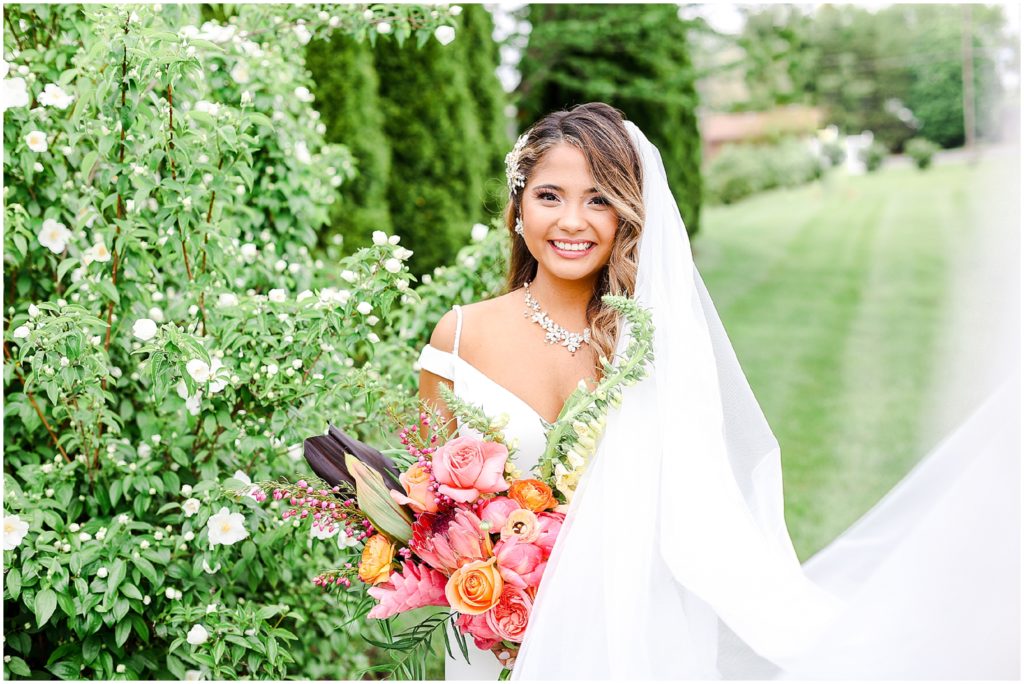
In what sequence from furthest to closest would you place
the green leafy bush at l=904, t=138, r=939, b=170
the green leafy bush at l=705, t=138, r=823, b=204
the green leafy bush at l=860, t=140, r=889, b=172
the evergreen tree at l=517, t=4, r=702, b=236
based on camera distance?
the green leafy bush at l=705, t=138, r=823, b=204, the green leafy bush at l=860, t=140, r=889, b=172, the green leafy bush at l=904, t=138, r=939, b=170, the evergreen tree at l=517, t=4, r=702, b=236

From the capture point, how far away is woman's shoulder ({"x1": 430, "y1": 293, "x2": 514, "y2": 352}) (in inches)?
97.6

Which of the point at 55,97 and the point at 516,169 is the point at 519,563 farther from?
the point at 55,97

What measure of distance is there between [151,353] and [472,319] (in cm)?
83

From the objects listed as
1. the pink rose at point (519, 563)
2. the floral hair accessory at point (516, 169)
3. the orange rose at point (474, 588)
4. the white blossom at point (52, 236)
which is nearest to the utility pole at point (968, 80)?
the floral hair accessory at point (516, 169)

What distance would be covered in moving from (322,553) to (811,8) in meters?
12.4

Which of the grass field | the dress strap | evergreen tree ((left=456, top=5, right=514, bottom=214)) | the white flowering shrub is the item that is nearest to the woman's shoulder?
the dress strap

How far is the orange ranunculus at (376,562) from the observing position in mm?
1952

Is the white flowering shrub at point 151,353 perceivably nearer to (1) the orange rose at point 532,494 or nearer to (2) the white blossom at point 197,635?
(2) the white blossom at point 197,635

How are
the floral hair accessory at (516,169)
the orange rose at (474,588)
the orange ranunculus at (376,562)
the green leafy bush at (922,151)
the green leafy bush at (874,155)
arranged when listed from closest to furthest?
→ 1. the orange rose at (474,588)
2. the orange ranunculus at (376,562)
3. the floral hair accessory at (516,169)
4. the green leafy bush at (922,151)
5. the green leafy bush at (874,155)

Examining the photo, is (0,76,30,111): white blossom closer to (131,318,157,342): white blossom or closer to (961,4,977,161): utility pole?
(131,318,157,342): white blossom

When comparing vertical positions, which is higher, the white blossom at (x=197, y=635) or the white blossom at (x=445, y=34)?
the white blossom at (x=445, y=34)

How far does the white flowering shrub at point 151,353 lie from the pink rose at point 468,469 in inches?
18.1

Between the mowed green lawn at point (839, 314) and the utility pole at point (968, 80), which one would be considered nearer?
the mowed green lawn at point (839, 314)

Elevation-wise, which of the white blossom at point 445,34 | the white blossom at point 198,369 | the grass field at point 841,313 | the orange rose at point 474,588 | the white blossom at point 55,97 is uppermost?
the white blossom at point 445,34
